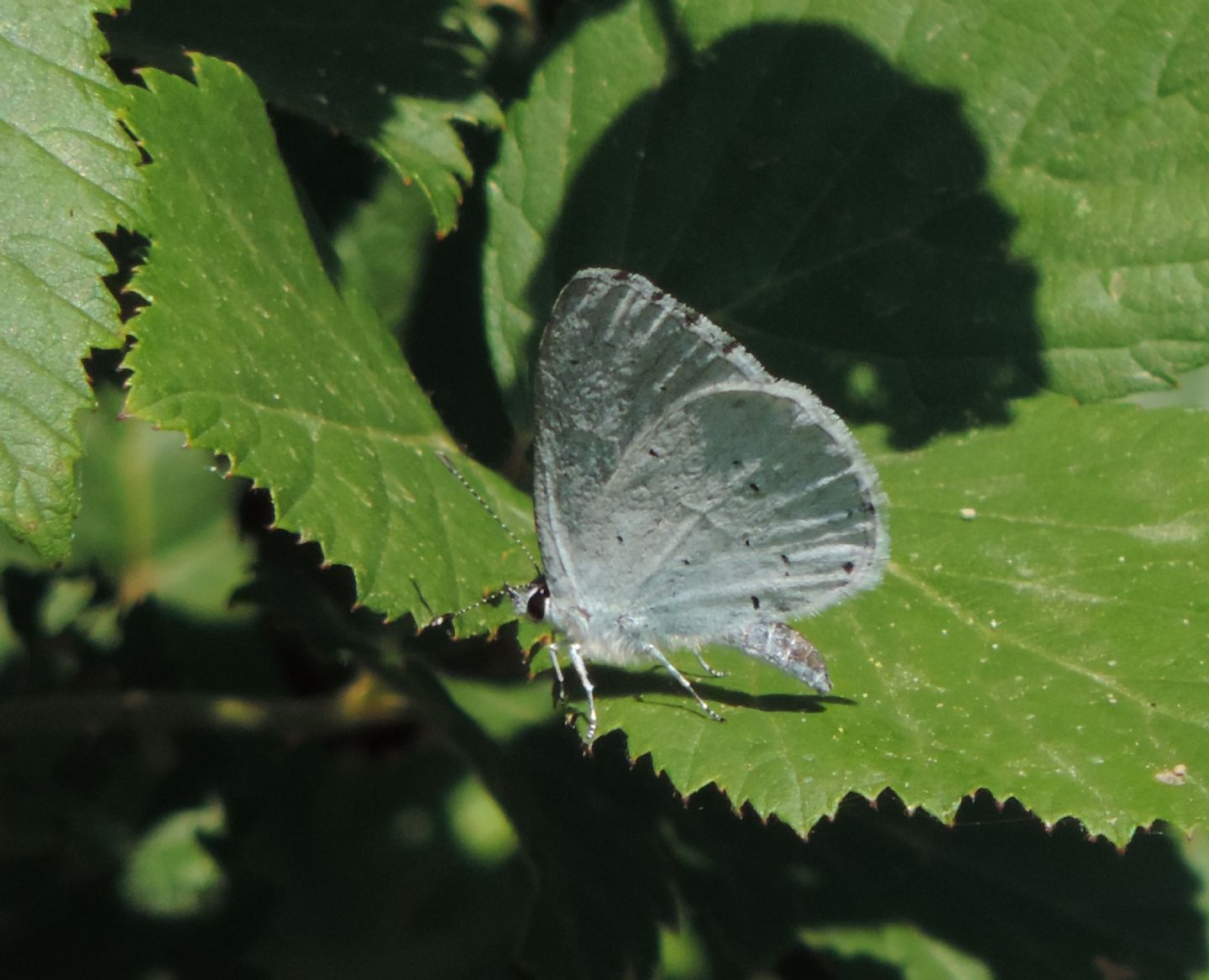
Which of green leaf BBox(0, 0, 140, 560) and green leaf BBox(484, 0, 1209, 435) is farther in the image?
green leaf BBox(484, 0, 1209, 435)

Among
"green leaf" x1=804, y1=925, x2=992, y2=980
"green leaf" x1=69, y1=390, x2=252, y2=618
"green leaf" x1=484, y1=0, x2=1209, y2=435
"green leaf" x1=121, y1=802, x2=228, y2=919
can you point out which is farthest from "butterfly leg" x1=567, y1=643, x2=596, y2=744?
"green leaf" x1=69, y1=390, x2=252, y2=618

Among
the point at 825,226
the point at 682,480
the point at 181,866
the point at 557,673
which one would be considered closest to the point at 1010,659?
the point at 682,480

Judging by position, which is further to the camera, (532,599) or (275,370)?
(532,599)

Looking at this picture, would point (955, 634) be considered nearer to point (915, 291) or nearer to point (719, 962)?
point (915, 291)

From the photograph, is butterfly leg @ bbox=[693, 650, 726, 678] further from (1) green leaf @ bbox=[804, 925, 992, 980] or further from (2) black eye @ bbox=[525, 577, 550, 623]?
(1) green leaf @ bbox=[804, 925, 992, 980]

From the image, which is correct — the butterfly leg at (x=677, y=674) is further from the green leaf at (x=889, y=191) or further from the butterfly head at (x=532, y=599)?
the green leaf at (x=889, y=191)

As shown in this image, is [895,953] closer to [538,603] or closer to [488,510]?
[538,603]

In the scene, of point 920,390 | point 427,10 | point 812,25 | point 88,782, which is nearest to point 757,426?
point 920,390

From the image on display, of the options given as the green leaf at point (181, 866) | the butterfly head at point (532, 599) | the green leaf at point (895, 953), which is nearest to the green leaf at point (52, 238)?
the butterfly head at point (532, 599)
